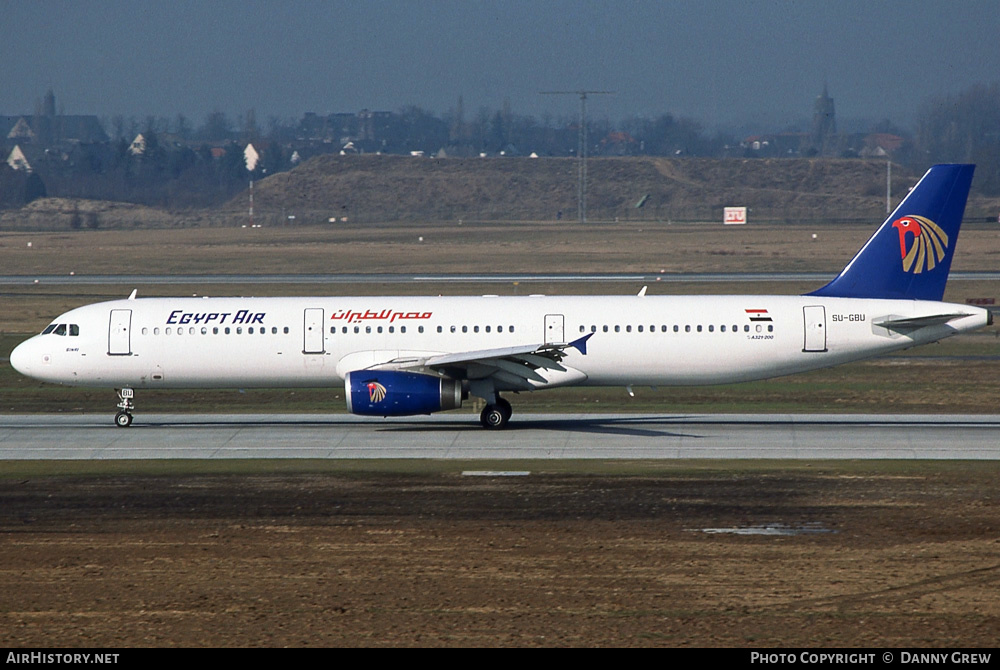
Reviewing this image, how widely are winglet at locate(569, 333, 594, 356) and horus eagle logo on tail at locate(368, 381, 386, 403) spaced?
509 centimetres

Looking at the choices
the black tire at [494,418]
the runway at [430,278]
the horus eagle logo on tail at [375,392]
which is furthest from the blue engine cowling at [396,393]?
the runway at [430,278]

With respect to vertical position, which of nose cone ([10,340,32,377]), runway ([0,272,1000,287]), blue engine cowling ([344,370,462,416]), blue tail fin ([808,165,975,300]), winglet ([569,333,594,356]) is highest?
blue tail fin ([808,165,975,300])

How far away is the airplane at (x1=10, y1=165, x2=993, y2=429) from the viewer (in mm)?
32688

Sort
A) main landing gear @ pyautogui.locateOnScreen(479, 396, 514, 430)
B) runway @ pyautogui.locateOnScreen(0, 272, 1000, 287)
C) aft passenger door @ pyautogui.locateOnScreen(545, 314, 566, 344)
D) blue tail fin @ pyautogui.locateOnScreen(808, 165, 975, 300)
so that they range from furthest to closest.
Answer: runway @ pyautogui.locateOnScreen(0, 272, 1000, 287)
blue tail fin @ pyautogui.locateOnScreen(808, 165, 975, 300)
main landing gear @ pyautogui.locateOnScreen(479, 396, 514, 430)
aft passenger door @ pyautogui.locateOnScreen(545, 314, 566, 344)

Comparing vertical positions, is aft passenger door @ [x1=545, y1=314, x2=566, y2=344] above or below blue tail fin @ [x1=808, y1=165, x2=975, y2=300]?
below

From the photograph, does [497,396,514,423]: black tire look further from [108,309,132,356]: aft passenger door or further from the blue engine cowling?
[108,309,132,356]: aft passenger door

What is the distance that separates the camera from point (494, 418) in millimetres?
33281

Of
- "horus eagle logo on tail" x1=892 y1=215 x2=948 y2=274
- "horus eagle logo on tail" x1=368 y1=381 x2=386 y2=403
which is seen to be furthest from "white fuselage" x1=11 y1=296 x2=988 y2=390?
"horus eagle logo on tail" x1=368 y1=381 x2=386 y2=403

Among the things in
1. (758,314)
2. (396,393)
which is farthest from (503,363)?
(758,314)

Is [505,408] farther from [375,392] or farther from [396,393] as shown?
[375,392]

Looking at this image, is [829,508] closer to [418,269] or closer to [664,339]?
[664,339]

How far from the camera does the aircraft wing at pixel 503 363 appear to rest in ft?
103

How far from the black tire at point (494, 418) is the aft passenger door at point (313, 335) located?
4865mm

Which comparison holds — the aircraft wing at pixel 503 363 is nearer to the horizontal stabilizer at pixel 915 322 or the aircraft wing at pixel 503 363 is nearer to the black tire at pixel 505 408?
the black tire at pixel 505 408
